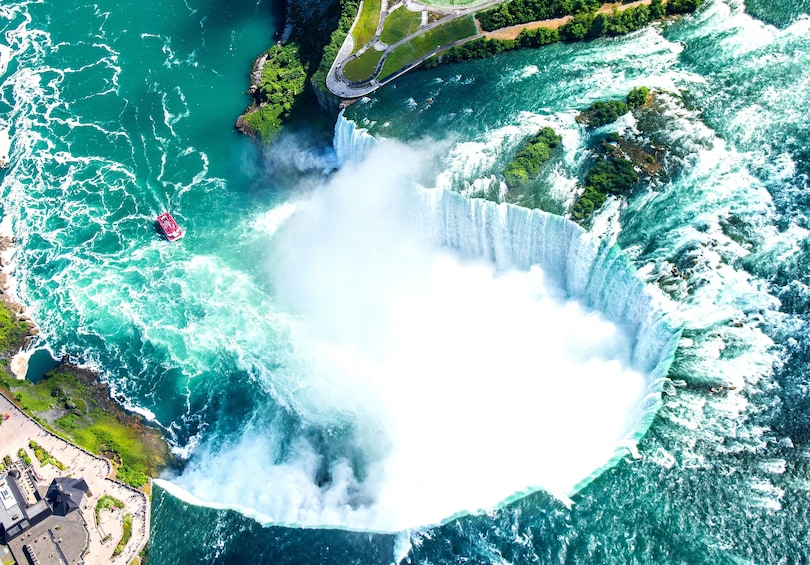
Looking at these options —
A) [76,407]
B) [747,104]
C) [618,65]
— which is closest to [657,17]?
[618,65]

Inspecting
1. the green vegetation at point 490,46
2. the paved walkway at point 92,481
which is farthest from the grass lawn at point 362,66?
the paved walkway at point 92,481

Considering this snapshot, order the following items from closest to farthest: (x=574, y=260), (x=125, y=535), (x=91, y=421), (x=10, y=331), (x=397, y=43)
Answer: (x=125, y=535) → (x=574, y=260) → (x=91, y=421) → (x=10, y=331) → (x=397, y=43)

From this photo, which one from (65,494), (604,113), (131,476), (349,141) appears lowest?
(131,476)

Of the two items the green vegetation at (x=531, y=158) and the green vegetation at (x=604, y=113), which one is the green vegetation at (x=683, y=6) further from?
the green vegetation at (x=531, y=158)

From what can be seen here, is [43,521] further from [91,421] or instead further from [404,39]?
[404,39]

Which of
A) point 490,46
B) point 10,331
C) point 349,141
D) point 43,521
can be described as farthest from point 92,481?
point 490,46

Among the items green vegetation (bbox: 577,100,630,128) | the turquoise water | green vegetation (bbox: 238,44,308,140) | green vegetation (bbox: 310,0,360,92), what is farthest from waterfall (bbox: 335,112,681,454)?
green vegetation (bbox: 238,44,308,140)

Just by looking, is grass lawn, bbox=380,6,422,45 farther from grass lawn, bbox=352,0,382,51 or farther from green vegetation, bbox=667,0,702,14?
green vegetation, bbox=667,0,702,14
